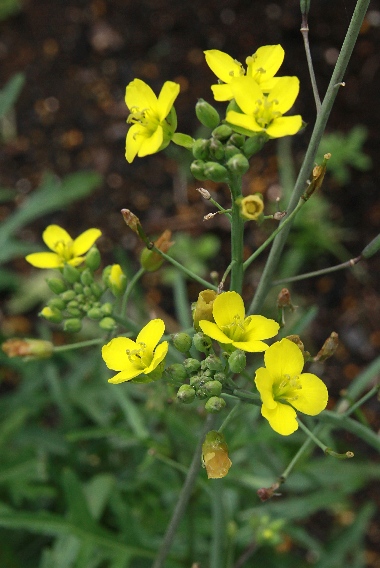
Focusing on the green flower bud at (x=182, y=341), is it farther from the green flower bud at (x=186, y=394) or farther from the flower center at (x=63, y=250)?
the flower center at (x=63, y=250)

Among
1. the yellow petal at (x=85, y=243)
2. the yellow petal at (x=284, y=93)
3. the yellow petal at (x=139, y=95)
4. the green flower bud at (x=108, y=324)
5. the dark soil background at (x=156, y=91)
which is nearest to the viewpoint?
the yellow petal at (x=284, y=93)

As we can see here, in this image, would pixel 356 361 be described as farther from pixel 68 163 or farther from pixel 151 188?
pixel 68 163

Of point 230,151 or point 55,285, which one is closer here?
point 230,151

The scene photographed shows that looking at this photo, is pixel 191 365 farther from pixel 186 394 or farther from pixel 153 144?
pixel 153 144

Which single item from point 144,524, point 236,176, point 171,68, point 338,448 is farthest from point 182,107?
point 236,176

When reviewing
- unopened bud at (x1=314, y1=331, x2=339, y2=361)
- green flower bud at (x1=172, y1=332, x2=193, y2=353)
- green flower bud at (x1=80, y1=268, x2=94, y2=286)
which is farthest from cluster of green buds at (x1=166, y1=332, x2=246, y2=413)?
green flower bud at (x1=80, y1=268, x2=94, y2=286)

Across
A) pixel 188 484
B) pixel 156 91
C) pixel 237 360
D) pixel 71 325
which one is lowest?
pixel 156 91

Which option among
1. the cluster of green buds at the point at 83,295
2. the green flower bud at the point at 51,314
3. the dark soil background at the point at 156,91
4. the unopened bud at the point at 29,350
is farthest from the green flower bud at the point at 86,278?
the dark soil background at the point at 156,91

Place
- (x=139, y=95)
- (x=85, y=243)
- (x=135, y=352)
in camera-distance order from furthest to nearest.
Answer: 1. (x=85, y=243)
2. (x=139, y=95)
3. (x=135, y=352)

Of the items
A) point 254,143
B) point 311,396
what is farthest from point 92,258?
point 311,396
